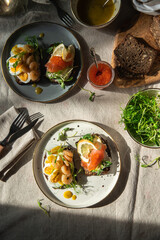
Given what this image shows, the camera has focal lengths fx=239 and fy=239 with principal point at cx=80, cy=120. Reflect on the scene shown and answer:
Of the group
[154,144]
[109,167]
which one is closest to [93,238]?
[109,167]

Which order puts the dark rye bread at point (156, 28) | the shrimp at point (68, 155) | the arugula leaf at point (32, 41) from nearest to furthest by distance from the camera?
the dark rye bread at point (156, 28), the shrimp at point (68, 155), the arugula leaf at point (32, 41)

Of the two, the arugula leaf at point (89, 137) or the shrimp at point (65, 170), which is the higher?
the arugula leaf at point (89, 137)

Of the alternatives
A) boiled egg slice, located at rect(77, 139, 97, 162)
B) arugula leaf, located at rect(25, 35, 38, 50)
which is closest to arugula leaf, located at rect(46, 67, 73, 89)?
arugula leaf, located at rect(25, 35, 38, 50)

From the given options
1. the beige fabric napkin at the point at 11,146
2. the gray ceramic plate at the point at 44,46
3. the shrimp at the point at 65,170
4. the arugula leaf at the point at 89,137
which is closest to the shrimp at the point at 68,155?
the shrimp at the point at 65,170

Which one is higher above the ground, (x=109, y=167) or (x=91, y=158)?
(x=91, y=158)

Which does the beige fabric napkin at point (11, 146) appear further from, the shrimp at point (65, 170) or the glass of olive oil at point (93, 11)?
the glass of olive oil at point (93, 11)

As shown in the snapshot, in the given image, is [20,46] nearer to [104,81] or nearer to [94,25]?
[94,25]
